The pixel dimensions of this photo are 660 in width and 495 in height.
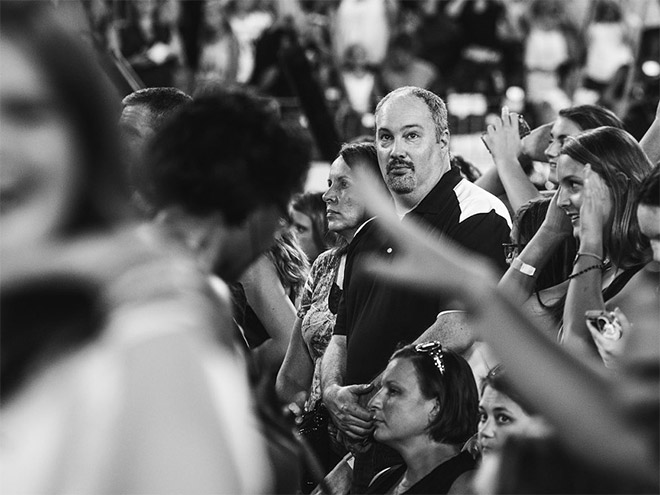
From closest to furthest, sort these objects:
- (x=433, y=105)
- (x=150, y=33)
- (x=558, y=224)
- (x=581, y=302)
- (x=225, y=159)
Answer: (x=225, y=159) < (x=581, y=302) < (x=558, y=224) < (x=433, y=105) < (x=150, y=33)

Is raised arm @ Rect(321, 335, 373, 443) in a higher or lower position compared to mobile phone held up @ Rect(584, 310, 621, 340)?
lower

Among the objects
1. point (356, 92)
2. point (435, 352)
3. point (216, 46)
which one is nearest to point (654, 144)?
point (435, 352)

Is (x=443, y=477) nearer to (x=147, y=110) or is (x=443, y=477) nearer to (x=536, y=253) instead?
(x=536, y=253)

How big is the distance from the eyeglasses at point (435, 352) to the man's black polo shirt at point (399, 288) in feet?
1.68

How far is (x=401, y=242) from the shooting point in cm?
171

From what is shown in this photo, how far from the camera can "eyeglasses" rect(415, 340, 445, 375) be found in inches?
150

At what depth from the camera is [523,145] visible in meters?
5.52

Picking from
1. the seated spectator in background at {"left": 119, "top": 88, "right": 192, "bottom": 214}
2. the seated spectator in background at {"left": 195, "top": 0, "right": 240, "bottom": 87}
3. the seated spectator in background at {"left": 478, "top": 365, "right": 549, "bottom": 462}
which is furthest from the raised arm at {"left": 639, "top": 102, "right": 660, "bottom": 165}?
the seated spectator in background at {"left": 195, "top": 0, "right": 240, "bottom": 87}

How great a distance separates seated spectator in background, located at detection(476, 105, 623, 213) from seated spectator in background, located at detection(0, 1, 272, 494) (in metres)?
3.55

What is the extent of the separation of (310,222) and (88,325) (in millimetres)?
4717

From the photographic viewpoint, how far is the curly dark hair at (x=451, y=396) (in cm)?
373

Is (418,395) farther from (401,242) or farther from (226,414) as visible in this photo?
(226,414)

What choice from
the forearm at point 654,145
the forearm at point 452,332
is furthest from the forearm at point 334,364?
the forearm at point 654,145

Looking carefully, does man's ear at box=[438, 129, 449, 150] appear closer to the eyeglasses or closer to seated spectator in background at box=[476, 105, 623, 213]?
seated spectator in background at box=[476, 105, 623, 213]
